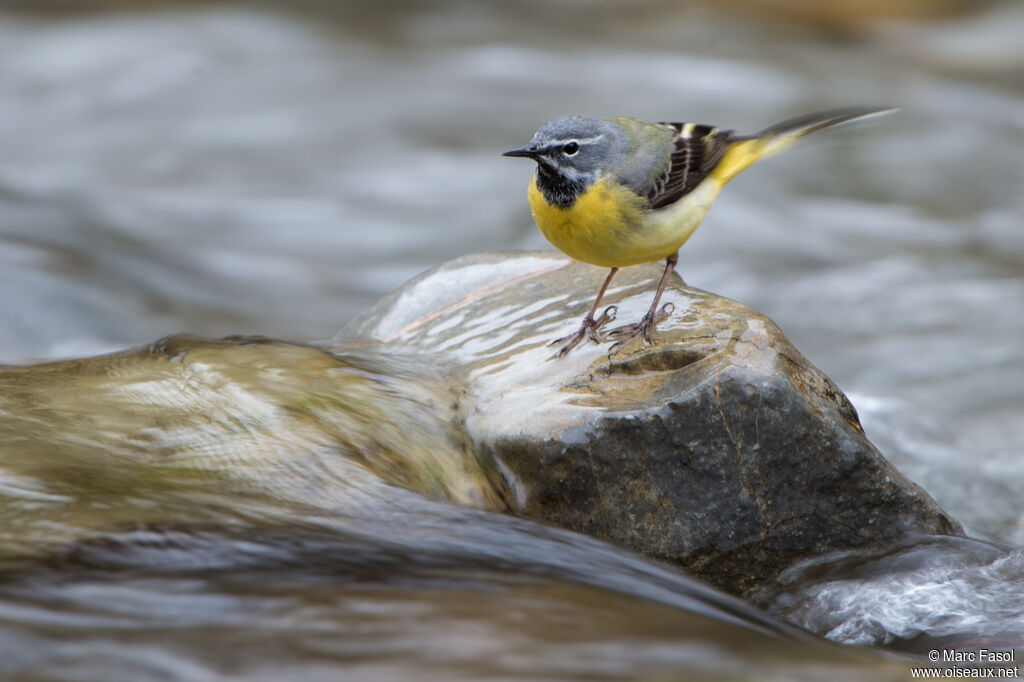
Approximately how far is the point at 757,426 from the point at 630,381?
0.66 meters

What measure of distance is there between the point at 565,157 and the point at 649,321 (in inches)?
37.6

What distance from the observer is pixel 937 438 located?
7957 millimetres

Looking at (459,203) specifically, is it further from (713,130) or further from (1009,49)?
(1009,49)

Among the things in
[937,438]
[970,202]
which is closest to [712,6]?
[970,202]

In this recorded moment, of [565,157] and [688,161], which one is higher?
[688,161]

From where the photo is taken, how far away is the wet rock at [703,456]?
4.78 meters

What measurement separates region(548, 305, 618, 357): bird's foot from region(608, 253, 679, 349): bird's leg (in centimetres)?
10

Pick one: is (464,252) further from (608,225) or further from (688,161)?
(608,225)

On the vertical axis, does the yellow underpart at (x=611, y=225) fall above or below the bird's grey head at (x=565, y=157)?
below

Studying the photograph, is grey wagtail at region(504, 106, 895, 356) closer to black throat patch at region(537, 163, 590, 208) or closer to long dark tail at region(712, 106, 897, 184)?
black throat patch at region(537, 163, 590, 208)

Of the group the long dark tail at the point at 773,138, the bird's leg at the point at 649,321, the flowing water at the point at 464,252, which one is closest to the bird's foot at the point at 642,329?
the bird's leg at the point at 649,321

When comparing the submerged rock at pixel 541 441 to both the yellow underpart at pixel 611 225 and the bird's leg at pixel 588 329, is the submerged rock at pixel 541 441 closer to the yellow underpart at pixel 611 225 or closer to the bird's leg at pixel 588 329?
the bird's leg at pixel 588 329

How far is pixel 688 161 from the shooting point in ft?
19.7

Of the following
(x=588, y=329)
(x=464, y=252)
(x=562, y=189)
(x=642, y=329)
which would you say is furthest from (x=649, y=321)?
(x=464, y=252)
